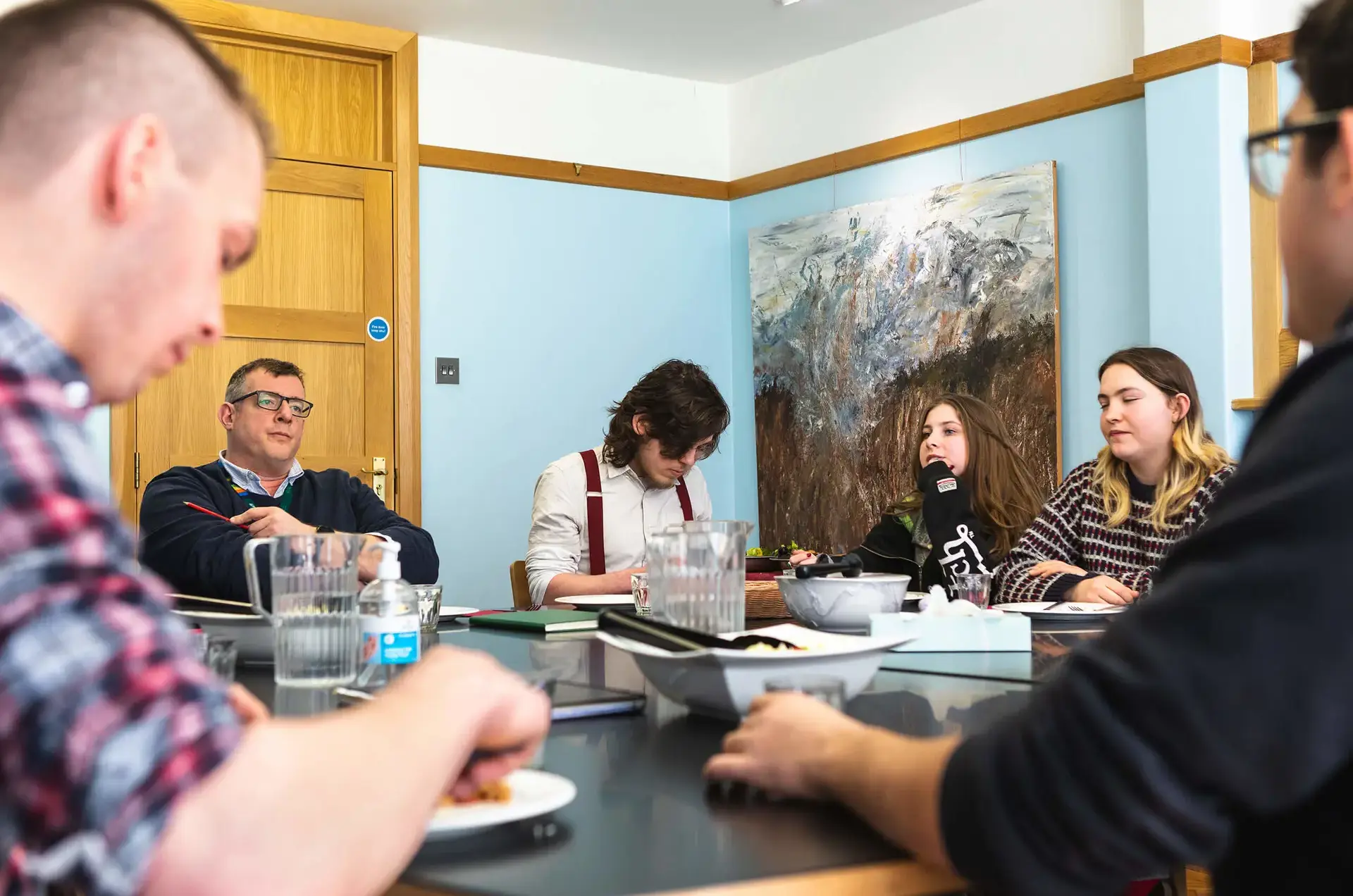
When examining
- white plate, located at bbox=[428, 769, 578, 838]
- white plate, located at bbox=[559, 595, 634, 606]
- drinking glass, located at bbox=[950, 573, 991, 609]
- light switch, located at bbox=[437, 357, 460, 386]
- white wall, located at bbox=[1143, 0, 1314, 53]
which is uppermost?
white wall, located at bbox=[1143, 0, 1314, 53]

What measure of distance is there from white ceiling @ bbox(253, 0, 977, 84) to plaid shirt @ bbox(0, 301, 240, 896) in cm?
517

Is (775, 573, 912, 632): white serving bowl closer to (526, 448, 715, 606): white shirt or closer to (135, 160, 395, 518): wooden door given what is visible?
(526, 448, 715, 606): white shirt

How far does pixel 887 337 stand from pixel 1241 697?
5.13 m

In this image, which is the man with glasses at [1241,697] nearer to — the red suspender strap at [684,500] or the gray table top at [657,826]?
the gray table top at [657,826]

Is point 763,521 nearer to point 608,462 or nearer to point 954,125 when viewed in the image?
point 954,125

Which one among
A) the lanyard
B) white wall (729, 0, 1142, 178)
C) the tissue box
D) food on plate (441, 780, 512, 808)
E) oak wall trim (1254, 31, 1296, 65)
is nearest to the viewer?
food on plate (441, 780, 512, 808)

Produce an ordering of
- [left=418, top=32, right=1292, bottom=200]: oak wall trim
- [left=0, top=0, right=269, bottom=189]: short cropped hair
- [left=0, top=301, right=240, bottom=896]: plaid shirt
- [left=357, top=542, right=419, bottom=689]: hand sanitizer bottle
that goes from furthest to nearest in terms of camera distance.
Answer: [left=418, top=32, right=1292, bottom=200]: oak wall trim → [left=357, top=542, right=419, bottom=689]: hand sanitizer bottle → [left=0, top=0, right=269, bottom=189]: short cropped hair → [left=0, top=301, right=240, bottom=896]: plaid shirt

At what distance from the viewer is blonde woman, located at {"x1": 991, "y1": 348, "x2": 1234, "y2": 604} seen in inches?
125

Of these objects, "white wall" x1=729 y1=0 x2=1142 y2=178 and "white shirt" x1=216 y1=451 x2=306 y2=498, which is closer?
"white shirt" x1=216 y1=451 x2=306 y2=498

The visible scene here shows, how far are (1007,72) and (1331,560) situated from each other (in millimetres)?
4997

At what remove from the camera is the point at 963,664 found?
5.97ft

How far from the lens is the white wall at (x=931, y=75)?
5.06 m

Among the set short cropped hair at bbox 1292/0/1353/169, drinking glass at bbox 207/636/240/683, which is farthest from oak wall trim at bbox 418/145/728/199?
short cropped hair at bbox 1292/0/1353/169

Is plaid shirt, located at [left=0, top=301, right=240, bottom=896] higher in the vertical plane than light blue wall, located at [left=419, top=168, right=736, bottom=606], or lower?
lower
